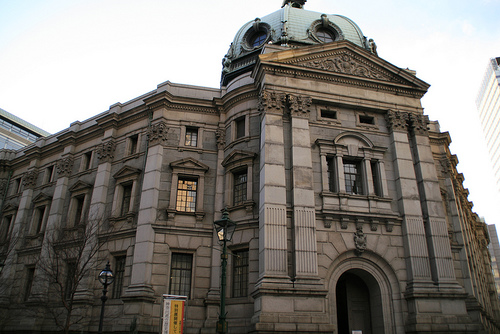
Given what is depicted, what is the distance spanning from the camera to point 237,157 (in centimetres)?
2533

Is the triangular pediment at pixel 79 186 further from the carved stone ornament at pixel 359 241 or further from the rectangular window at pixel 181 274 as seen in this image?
the carved stone ornament at pixel 359 241

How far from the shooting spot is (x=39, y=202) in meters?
33.2

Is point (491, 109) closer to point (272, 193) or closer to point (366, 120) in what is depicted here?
point (366, 120)

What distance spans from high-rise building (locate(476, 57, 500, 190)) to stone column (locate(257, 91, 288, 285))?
293 ft

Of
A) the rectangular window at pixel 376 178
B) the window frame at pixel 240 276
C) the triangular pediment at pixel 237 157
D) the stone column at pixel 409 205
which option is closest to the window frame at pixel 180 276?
the window frame at pixel 240 276

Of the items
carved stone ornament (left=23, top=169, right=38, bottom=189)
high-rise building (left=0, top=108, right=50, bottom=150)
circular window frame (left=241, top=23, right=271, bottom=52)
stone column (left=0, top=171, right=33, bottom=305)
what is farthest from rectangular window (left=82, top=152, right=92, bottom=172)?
high-rise building (left=0, top=108, right=50, bottom=150)

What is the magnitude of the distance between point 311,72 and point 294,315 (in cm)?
1405

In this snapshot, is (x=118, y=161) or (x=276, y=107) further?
(x=118, y=161)

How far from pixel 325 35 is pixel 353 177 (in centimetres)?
1708

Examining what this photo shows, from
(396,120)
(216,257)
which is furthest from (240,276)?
(396,120)

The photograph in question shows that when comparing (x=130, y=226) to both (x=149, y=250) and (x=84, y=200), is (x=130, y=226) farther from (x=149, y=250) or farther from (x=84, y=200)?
(x=84, y=200)

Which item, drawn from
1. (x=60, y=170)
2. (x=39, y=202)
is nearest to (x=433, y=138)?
(x=60, y=170)

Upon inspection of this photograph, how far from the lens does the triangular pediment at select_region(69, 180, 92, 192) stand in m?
29.9

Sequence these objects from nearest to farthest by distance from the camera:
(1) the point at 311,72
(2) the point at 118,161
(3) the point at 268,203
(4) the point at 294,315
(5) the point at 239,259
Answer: (4) the point at 294,315, (3) the point at 268,203, (5) the point at 239,259, (1) the point at 311,72, (2) the point at 118,161
